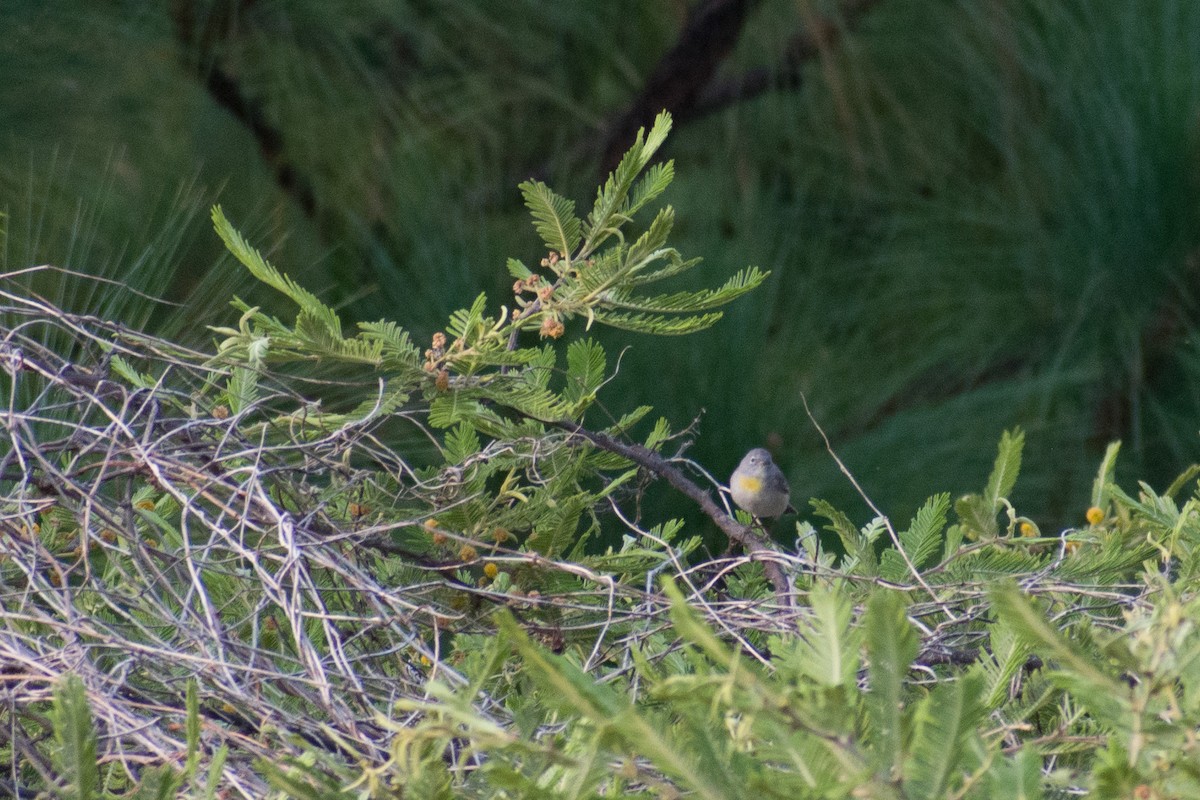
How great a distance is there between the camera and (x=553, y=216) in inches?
27.3

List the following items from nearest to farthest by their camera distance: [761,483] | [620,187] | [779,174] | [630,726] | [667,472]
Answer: [630,726], [620,187], [667,472], [761,483], [779,174]

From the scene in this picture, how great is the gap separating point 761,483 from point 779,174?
1.12 meters

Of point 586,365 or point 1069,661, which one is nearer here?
point 1069,661

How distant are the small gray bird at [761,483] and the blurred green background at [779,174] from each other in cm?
11

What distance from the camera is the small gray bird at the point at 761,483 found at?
1.26 m

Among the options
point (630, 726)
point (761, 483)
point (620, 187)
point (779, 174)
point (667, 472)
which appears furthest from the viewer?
point (779, 174)

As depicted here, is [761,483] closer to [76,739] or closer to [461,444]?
[461,444]

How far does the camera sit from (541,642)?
746mm

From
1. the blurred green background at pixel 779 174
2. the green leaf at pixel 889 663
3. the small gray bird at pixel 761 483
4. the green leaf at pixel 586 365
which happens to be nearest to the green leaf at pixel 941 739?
the green leaf at pixel 889 663

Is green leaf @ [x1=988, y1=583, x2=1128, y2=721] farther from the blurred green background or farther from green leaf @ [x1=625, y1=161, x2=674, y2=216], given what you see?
the blurred green background

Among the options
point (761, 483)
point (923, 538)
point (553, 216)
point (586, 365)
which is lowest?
point (761, 483)

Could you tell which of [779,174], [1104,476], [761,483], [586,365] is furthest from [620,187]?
[779,174]

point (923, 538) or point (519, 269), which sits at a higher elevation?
point (519, 269)

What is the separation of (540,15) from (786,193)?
0.55 meters
